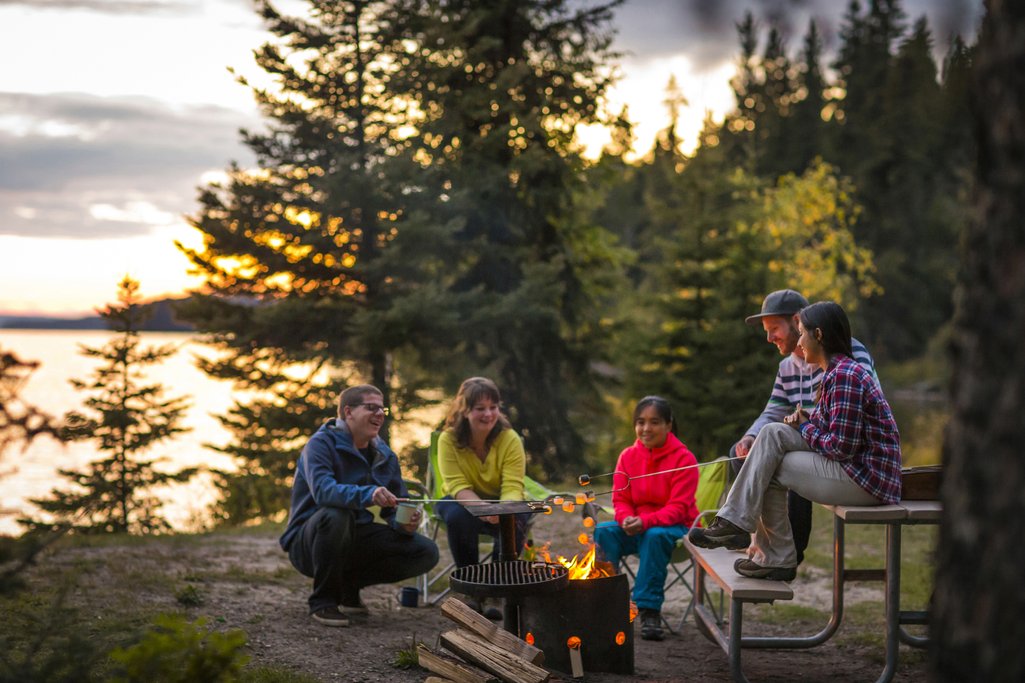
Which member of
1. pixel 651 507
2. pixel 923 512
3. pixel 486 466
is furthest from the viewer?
pixel 486 466

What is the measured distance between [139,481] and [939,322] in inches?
1434

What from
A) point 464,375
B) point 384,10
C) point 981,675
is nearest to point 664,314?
point 464,375

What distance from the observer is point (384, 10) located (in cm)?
1363

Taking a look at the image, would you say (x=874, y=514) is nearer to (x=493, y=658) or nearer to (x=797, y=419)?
(x=797, y=419)

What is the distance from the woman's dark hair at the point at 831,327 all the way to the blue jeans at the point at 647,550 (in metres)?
1.54

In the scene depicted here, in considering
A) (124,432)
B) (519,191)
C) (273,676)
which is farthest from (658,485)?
(519,191)

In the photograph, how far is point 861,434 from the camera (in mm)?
4066

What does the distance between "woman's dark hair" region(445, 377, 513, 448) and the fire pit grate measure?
1.32 m

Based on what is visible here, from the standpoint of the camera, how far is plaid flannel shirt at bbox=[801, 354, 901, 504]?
13.3ft

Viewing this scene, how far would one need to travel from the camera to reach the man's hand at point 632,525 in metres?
5.17

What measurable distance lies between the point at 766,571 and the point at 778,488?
0.38m

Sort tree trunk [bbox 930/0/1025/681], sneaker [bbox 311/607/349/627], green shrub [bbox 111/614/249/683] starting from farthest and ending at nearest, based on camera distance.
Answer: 1. sneaker [bbox 311/607/349/627]
2. green shrub [bbox 111/614/249/683]
3. tree trunk [bbox 930/0/1025/681]

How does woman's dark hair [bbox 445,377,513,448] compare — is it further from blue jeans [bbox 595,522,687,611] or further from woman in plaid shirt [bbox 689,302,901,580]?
woman in plaid shirt [bbox 689,302,901,580]

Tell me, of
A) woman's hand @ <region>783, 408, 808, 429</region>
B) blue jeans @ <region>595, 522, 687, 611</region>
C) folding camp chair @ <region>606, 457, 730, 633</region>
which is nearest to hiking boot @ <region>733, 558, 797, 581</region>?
woman's hand @ <region>783, 408, 808, 429</region>
